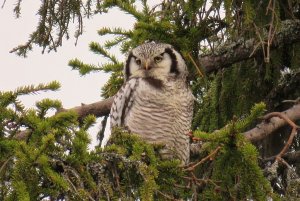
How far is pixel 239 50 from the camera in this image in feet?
15.1

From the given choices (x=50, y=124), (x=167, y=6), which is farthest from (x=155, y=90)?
(x=50, y=124)

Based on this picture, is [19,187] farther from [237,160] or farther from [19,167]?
[237,160]

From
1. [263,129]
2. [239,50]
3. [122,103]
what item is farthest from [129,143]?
[239,50]

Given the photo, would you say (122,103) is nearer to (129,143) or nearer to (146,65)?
(146,65)

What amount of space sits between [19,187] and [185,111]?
241cm

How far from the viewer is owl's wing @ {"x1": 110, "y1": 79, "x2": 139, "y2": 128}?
4.54 m

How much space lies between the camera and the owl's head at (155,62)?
481 cm

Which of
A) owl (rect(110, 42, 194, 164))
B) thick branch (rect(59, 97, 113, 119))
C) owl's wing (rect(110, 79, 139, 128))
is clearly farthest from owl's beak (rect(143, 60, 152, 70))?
thick branch (rect(59, 97, 113, 119))

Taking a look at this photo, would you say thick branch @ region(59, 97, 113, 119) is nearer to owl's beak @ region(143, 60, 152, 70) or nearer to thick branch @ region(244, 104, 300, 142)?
owl's beak @ region(143, 60, 152, 70)

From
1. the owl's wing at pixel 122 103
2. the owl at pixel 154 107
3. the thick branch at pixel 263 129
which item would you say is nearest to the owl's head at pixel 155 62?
the owl at pixel 154 107

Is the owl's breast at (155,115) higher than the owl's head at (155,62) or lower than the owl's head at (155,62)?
lower

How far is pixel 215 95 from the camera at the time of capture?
189 inches

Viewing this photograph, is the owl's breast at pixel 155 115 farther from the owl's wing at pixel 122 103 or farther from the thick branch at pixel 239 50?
the thick branch at pixel 239 50

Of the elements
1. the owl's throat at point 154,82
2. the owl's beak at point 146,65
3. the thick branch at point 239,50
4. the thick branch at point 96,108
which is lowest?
the thick branch at point 96,108
